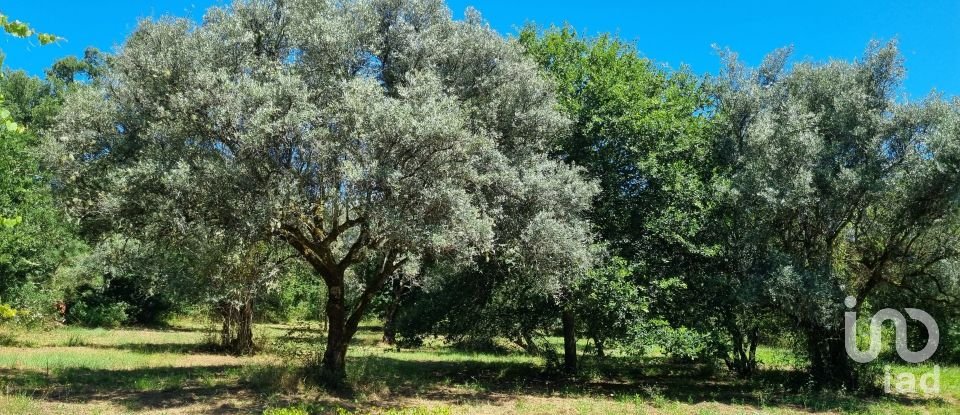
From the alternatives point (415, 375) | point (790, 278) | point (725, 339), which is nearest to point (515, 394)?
point (415, 375)

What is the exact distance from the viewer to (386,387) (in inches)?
606

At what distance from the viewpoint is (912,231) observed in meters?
15.7

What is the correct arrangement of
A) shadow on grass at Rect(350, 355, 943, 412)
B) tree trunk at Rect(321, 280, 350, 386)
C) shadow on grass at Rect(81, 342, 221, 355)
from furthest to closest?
shadow on grass at Rect(81, 342, 221, 355) < tree trunk at Rect(321, 280, 350, 386) < shadow on grass at Rect(350, 355, 943, 412)

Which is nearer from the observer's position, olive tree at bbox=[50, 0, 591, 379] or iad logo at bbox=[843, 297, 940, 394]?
olive tree at bbox=[50, 0, 591, 379]

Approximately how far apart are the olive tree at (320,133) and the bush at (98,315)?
1070 inches

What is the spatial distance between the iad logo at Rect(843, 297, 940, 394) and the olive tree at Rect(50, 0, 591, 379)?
27.0 ft

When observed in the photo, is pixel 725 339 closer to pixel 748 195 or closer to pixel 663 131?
pixel 748 195

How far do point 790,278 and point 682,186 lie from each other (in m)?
4.24

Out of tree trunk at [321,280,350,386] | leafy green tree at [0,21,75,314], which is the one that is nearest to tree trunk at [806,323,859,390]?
tree trunk at [321,280,350,386]

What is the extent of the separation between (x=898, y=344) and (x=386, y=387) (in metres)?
19.9

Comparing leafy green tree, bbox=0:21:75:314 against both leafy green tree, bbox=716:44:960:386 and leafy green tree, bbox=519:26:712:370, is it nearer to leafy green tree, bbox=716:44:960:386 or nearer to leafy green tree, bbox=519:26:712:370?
leafy green tree, bbox=519:26:712:370

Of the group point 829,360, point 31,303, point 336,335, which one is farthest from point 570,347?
point 31,303

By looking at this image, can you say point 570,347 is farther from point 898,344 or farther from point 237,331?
point 898,344

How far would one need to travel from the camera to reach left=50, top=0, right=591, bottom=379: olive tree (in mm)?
11531
